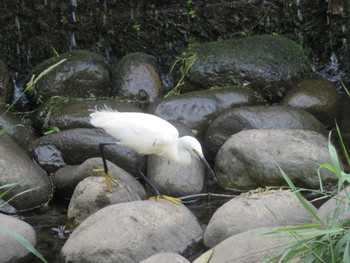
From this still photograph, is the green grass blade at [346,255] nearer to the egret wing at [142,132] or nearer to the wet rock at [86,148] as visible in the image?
the egret wing at [142,132]

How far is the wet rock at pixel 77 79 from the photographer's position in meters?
7.63

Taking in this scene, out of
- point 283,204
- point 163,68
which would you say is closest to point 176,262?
point 283,204

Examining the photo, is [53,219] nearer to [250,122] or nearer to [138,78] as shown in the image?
[250,122]

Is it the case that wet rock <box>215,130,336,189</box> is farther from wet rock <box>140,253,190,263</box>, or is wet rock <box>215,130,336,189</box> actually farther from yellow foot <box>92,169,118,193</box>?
wet rock <box>140,253,190,263</box>

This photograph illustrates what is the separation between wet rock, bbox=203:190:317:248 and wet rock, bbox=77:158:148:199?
1077mm

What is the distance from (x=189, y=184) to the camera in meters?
5.84

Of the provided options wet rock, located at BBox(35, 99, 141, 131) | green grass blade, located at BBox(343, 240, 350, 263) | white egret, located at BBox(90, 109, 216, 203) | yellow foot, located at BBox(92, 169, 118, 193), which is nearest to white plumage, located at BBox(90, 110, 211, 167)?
white egret, located at BBox(90, 109, 216, 203)

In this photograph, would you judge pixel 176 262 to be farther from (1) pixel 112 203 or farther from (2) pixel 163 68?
(2) pixel 163 68

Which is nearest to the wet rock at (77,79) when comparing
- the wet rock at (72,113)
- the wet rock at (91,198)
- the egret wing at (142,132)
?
the wet rock at (72,113)

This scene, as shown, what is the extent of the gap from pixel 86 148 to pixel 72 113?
0.70 metres

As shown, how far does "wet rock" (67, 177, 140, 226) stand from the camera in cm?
517

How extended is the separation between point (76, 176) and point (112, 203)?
81 centimetres

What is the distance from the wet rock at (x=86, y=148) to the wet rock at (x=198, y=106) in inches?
30.4

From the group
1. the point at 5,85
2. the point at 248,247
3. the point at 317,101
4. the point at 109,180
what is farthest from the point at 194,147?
the point at 5,85
